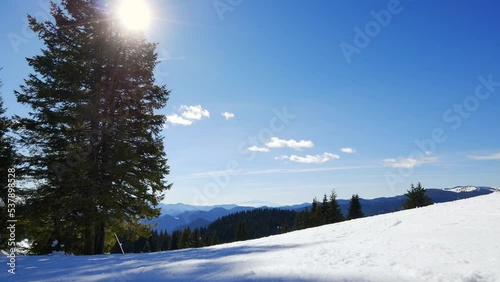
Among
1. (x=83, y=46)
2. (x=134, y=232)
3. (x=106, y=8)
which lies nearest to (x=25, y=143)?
(x=83, y=46)

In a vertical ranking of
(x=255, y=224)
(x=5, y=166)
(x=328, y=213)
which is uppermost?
(x=5, y=166)

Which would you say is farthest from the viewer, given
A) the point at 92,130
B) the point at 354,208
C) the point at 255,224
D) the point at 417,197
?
the point at 255,224

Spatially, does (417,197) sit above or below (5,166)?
below

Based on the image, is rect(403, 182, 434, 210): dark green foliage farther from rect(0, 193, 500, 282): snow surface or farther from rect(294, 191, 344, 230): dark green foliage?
rect(0, 193, 500, 282): snow surface

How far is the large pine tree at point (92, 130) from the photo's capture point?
40.8 feet

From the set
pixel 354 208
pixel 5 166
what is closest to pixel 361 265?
pixel 5 166

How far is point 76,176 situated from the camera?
40.2 feet

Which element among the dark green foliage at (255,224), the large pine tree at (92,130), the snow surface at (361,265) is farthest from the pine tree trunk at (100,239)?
the dark green foliage at (255,224)

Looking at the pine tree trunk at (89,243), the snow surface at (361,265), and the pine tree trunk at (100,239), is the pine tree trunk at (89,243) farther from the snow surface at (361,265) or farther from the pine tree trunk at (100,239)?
the snow surface at (361,265)

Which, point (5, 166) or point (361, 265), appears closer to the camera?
point (361, 265)

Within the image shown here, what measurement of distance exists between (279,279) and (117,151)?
1130 cm

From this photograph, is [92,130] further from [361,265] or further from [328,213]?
[328,213]

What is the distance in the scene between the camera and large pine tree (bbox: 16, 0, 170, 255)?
12430 mm

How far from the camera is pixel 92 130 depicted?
43.2 feet
